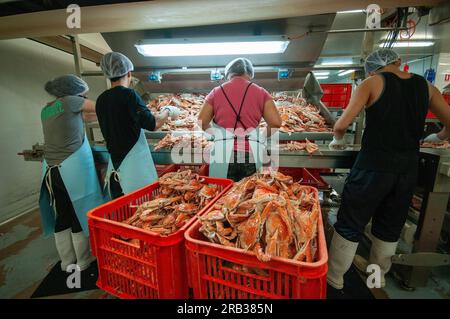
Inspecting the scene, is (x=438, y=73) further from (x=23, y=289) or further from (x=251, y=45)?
(x=23, y=289)

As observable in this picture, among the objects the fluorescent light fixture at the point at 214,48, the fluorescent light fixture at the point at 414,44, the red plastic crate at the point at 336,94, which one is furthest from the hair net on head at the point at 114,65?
the fluorescent light fixture at the point at 414,44

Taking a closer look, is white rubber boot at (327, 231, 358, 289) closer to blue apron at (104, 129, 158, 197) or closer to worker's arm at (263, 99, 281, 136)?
worker's arm at (263, 99, 281, 136)

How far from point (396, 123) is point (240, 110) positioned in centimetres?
111

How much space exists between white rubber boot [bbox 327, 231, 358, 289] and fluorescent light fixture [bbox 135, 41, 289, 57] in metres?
1.96

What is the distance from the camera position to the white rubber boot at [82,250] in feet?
6.61

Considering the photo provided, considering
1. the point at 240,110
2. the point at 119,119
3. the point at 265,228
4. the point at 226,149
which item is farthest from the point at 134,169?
the point at 265,228

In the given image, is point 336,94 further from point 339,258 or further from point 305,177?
point 339,258

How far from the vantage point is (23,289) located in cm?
195

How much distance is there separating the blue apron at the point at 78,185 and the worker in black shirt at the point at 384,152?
214 centimetres

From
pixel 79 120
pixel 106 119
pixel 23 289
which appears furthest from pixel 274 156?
pixel 23 289

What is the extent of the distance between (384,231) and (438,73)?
9.10m

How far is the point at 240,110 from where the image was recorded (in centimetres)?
188

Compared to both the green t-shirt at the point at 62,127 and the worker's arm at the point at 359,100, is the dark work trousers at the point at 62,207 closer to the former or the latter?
the green t-shirt at the point at 62,127

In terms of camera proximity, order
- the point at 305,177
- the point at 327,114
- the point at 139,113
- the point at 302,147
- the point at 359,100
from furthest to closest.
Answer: the point at 327,114 → the point at 305,177 → the point at 302,147 → the point at 139,113 → the point at 359,100
